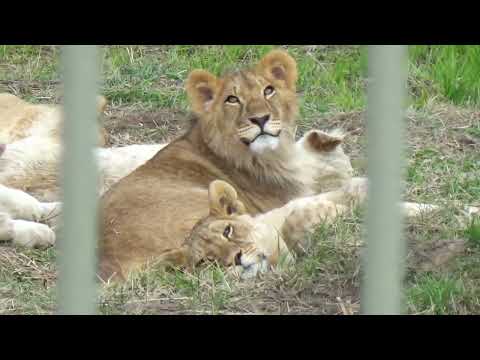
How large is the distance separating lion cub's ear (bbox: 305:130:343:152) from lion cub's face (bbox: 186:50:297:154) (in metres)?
0.13

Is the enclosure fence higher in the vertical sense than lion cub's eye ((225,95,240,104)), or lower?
lower

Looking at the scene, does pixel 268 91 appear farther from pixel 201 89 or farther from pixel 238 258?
pixel 238 258

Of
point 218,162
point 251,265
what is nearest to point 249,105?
Answer: point 218,162

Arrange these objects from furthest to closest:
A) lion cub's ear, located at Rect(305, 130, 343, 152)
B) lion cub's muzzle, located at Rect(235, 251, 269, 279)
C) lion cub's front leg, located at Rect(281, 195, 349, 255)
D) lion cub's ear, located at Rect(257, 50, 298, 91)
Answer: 1. lion cub's ear, located at Rect(305, 130, 343, 152)
2. lion cub's ear, located at Rect(257, 50, 298, 91)
3. lion cub's front leg, located at Rect(281, 195, 349, 255)
4. lion cub's muzzle, located at Rect(235, 251, 269, 279)

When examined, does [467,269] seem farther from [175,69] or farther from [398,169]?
[175,69]

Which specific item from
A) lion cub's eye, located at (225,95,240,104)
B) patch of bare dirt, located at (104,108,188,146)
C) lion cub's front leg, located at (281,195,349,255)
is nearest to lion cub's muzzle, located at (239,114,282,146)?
lion cub's eye, located at (225,95,240,104)

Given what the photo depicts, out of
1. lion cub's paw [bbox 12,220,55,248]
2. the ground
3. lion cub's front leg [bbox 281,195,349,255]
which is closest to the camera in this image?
the ground

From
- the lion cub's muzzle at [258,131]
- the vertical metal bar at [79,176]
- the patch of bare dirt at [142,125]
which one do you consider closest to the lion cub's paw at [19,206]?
the lion cub's muzzle at [258,131]

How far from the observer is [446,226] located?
11.9ft

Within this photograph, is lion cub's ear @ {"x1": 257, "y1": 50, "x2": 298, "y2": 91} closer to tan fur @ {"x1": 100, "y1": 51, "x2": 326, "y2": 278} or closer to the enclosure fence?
tan fur @ {"x1": 100, "y1": 51, "x2": 326, "y2": 278}

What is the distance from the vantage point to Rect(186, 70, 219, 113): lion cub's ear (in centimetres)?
436

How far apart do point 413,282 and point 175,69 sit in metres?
2.98
